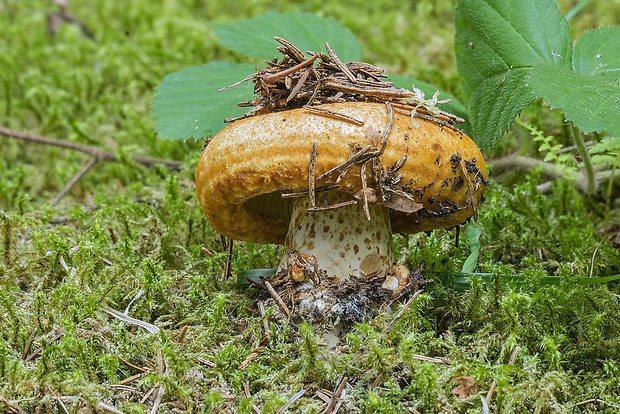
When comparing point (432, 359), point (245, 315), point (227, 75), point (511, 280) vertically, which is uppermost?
point (227, 75)

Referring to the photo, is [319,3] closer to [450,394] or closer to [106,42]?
[106,42]

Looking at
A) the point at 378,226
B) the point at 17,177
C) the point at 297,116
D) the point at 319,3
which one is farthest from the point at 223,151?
the point at 319,3

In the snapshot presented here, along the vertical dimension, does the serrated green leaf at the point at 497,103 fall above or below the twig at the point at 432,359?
above

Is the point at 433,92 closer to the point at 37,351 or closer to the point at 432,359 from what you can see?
the point at 432,359

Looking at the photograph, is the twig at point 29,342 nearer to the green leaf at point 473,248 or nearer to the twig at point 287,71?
the twig at point 287,71

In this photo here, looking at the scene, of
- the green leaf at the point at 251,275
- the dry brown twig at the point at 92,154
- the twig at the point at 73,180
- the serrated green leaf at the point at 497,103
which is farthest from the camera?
the dry brown twig at the point at 92,154

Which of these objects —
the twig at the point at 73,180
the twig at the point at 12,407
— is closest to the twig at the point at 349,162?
the twig at the point at 12,407

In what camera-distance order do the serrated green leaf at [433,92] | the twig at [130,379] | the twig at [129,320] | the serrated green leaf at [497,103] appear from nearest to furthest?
the twig at [130,379] < the twig at [129,320] < the serrated green leaf at [497,103] < the serrated green leaf at [433,92]

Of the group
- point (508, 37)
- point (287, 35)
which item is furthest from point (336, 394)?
point (287, 35)
